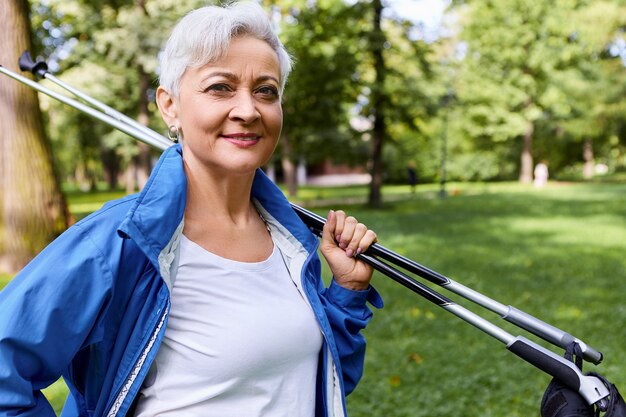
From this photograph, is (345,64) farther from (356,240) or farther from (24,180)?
(356,240)

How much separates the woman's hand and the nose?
0.47 metres

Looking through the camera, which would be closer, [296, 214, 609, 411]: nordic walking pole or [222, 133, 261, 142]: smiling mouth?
[296, 214, 609, 411]: nordic walking pole

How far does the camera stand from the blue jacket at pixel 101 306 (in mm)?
1356

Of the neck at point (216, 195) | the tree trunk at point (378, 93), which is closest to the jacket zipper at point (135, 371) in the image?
the neck at point (216, 195)

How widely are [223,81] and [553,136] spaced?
46282 millimetres

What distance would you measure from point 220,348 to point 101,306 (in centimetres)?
32

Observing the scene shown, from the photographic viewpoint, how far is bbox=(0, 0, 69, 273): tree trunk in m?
7.63

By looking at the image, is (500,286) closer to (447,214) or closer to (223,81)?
(223,81)

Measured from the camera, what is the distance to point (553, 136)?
146 ft

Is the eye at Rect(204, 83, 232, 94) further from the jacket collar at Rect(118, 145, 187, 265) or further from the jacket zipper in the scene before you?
the jacket zipper

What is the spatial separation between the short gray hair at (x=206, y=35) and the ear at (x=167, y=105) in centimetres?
2

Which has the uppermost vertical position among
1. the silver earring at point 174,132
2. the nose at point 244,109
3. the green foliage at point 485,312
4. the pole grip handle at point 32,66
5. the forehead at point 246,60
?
the pole grip handle at point 32,66

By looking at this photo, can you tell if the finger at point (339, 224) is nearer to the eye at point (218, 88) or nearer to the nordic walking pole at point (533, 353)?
the nordic walking pole at point (533, 353)

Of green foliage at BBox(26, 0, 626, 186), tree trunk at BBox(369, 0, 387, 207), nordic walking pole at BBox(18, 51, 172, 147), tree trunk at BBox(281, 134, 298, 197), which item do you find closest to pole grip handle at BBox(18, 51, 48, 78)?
nordic walking pole at BBox(18, 51, 172, 147)
